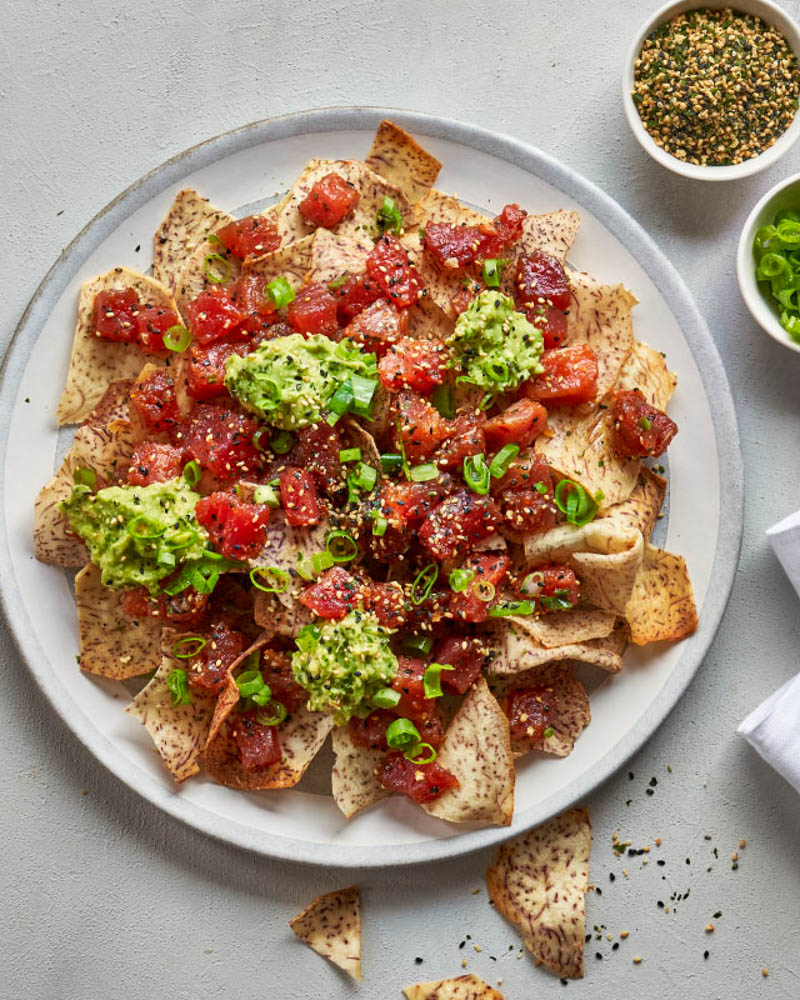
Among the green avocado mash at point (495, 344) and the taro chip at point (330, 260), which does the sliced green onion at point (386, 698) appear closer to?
the green avocado mash at point (495, 344)

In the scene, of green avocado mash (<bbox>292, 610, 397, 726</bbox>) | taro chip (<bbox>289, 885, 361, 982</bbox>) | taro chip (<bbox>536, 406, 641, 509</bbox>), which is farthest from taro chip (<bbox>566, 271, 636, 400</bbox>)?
taro chip (<bbox>289, 885, 361, 982</bbox>)

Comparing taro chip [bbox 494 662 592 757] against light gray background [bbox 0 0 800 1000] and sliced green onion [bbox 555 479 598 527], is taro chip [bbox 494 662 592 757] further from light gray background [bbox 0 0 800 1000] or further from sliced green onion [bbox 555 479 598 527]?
sliced green onion [bbox 555 479 598 527]

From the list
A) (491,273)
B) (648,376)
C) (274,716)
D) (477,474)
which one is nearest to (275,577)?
(274,716)

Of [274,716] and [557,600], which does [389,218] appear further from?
[274,716]

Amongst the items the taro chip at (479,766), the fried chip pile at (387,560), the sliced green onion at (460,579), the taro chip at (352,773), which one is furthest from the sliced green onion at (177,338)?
the taro chip at (479,766)

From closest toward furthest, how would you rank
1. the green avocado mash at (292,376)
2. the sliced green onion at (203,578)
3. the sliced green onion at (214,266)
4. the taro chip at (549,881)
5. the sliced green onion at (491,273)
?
the green avocado mash at (292,376) < the sliced green onion at (203,578) < the sliced green onion at (491,273) < the sliced green onion at (214,266) < the taro chip at (549,881)

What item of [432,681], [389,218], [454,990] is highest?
→ [389,218]

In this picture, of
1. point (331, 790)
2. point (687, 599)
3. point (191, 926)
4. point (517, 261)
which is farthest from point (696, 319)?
point (191, 926)

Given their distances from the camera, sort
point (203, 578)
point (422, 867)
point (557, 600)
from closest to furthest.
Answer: point (203, 578), point (557, 600), point (422, 867)
